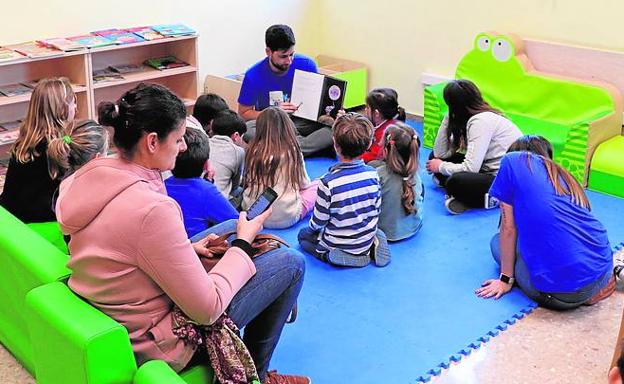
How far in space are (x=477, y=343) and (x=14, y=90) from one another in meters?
3.46

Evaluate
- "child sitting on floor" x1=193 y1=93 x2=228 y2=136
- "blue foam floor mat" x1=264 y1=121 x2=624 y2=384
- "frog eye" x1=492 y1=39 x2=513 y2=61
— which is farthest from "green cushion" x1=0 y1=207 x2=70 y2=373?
"frog eye" x1=492 y1=39 x2=513 y2=61

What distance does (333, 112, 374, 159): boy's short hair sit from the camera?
3717mm

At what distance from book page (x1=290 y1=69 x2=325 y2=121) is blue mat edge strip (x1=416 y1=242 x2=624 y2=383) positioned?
89.8 inches

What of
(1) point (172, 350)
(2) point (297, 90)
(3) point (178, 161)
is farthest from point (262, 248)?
(2) point (297, 90)

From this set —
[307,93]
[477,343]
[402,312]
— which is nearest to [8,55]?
[307,93]

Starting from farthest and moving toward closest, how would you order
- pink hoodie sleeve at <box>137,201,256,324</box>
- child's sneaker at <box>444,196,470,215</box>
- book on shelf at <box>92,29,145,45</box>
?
book on shelf at <box>92,29,145,45</box>
child's sneaker at <box>444,196,470,215</box>
pink hoodie sleeve at <box>137,201,256,324</box>

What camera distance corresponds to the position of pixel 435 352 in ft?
10.2

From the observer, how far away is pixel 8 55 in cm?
475

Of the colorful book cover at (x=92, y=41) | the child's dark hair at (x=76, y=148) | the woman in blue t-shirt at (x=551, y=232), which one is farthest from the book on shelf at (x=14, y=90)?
the woman in blue t-shirt at (x=551, y=232)

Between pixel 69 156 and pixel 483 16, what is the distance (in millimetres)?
3503

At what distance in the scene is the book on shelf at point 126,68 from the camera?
555cm

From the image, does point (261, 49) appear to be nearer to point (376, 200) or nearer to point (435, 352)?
point (376, 200)

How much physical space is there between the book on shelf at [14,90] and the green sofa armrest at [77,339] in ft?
9.83

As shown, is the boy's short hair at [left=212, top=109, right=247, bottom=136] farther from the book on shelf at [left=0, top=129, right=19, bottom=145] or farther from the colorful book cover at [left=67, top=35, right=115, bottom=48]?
the book on shelf at [left=0, top=129, right=19, bottom=145]
